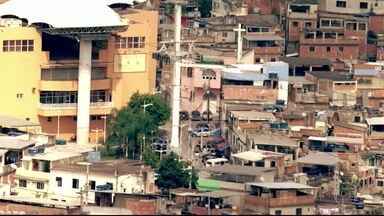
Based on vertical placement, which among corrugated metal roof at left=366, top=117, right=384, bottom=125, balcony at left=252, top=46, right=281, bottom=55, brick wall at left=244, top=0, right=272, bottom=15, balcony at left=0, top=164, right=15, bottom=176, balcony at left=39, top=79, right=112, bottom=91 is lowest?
balcony at left=0, top=164, right=15, bottom=176

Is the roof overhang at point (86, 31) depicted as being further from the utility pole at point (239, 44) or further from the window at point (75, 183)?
the window at point (75, 183)

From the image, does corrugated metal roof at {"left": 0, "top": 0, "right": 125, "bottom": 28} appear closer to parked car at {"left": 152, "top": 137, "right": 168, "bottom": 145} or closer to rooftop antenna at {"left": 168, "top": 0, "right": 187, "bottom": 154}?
rooftop antenna at {"left": 168, "top": 0, "right": 187, "bottom": 154}

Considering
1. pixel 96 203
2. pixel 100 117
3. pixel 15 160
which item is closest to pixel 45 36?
pixel 100 117

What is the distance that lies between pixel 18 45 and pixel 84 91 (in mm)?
1492

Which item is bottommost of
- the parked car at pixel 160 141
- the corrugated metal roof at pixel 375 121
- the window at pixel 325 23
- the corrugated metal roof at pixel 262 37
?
the parked car at pixel 160 141

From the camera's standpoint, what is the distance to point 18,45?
40.8 meters

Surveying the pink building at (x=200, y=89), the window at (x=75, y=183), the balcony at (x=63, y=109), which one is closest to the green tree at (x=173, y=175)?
the window at (x=75, y=183)

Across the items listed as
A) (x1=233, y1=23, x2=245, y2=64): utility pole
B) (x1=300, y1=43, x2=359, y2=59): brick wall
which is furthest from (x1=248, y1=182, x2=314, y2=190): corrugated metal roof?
(x1=300, y1=43, x2=359, y2=59): brick wall

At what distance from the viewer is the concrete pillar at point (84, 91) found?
40.8 m

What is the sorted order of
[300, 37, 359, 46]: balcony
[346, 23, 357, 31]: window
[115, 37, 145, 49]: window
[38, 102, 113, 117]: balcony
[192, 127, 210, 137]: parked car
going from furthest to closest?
1. [346, 23, 357, 31]: window
2. [300, 37, 359, 46]: balcony
3. [115, 37, 145, 49]: window
4. [38, 102, 113, 117]: balcony
5. [192, 127, 210, 137]: parked car

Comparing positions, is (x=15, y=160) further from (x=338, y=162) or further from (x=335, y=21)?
(x=335, y=21)

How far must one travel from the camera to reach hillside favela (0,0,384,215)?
34.2 meters

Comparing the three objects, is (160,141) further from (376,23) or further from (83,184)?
(376,23)

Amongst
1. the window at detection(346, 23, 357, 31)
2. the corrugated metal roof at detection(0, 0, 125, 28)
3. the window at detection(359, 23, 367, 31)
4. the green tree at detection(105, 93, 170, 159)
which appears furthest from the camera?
the window at detection(359, 23, 367, 31)
